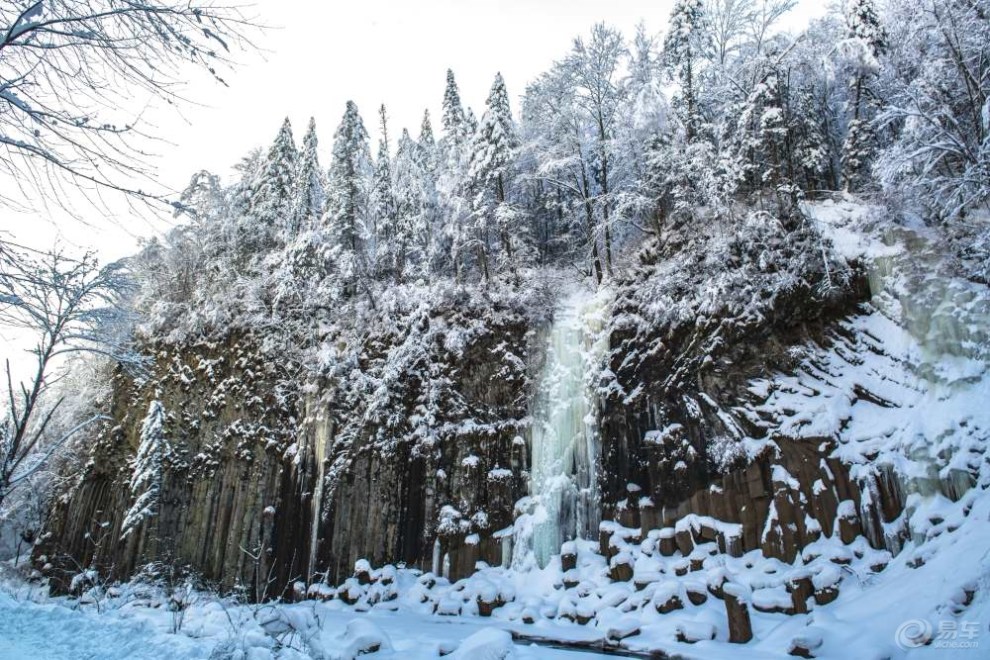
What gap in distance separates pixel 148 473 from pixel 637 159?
70.5 ft

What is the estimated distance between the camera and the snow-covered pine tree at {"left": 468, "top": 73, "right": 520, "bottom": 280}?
19.8 metres

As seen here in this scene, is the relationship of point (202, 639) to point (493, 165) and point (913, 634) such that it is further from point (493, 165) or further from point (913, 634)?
point (493, 165)

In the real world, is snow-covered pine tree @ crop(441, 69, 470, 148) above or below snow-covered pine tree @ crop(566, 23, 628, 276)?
above

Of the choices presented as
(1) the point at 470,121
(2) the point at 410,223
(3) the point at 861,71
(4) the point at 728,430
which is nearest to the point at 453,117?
(1) the point at 470,121

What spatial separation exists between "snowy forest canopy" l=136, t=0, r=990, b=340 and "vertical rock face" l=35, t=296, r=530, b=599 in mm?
3485

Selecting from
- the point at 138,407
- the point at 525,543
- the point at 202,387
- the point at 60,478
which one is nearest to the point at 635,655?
the point at 525,543

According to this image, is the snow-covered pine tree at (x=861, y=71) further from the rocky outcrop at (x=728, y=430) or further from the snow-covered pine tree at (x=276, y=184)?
the snow-covered pine tree at (x=276, y=184)

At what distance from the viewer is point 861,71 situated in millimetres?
15406

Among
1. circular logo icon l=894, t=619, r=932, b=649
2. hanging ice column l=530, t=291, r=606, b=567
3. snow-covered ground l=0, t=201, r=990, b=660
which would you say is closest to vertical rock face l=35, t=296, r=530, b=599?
hanging ice column l=530, t=291, r=606, b=567

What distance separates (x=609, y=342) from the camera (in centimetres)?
1472

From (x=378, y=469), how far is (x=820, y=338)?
1244cm

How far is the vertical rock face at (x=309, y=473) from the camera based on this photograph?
595 inches

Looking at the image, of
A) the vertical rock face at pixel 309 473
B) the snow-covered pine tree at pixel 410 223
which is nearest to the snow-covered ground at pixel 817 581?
the vertical rock face at pixel 309 473

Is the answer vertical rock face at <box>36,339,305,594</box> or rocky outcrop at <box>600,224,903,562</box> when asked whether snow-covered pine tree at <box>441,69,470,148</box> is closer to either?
vertical rock face at <box>36,339,305,594</box>
